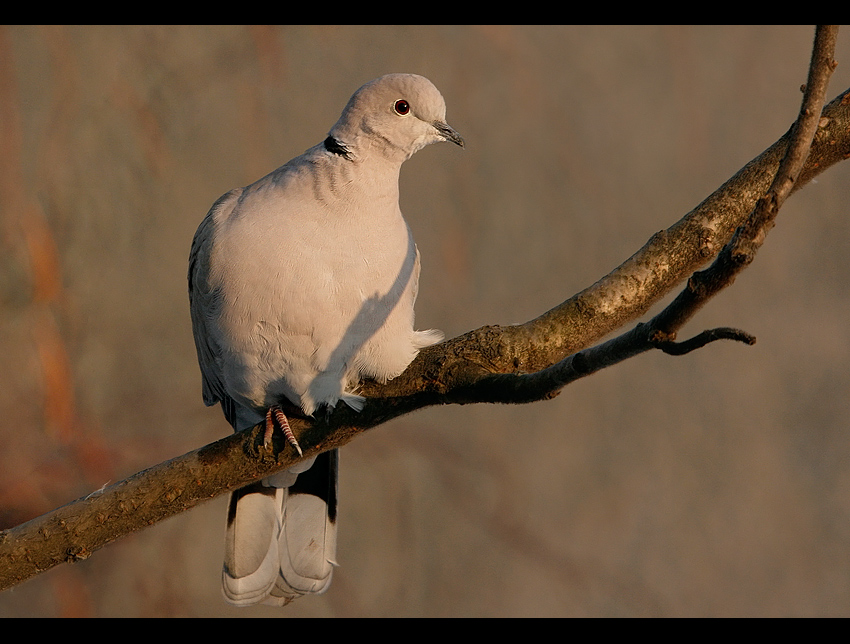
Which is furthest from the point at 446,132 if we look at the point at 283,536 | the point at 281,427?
the point at 283,536

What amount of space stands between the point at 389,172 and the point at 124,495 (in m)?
1.01

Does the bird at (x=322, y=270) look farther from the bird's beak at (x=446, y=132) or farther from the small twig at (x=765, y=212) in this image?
the small twig at (x=765, y=212)

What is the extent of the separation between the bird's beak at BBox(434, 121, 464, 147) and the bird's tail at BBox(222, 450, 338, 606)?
1.00 meters

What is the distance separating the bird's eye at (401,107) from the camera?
219 centimetres

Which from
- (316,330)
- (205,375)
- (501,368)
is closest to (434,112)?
(316,330)

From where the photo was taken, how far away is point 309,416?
6.90 feet

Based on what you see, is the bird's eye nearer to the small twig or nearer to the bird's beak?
the bird's beak

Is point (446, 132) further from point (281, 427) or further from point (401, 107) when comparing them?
point (281, 427)

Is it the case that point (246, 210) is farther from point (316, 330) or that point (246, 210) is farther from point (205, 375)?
point (205, 375)

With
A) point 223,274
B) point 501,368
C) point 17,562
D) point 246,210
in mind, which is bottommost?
point 17,562

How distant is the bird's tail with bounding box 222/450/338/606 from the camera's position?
2.44m

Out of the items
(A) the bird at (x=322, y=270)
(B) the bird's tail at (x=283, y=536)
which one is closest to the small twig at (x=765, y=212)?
(A) the bird at (x=322, y=270)

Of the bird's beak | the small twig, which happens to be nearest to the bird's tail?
the bird's beak

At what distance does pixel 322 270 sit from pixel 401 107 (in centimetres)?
52
